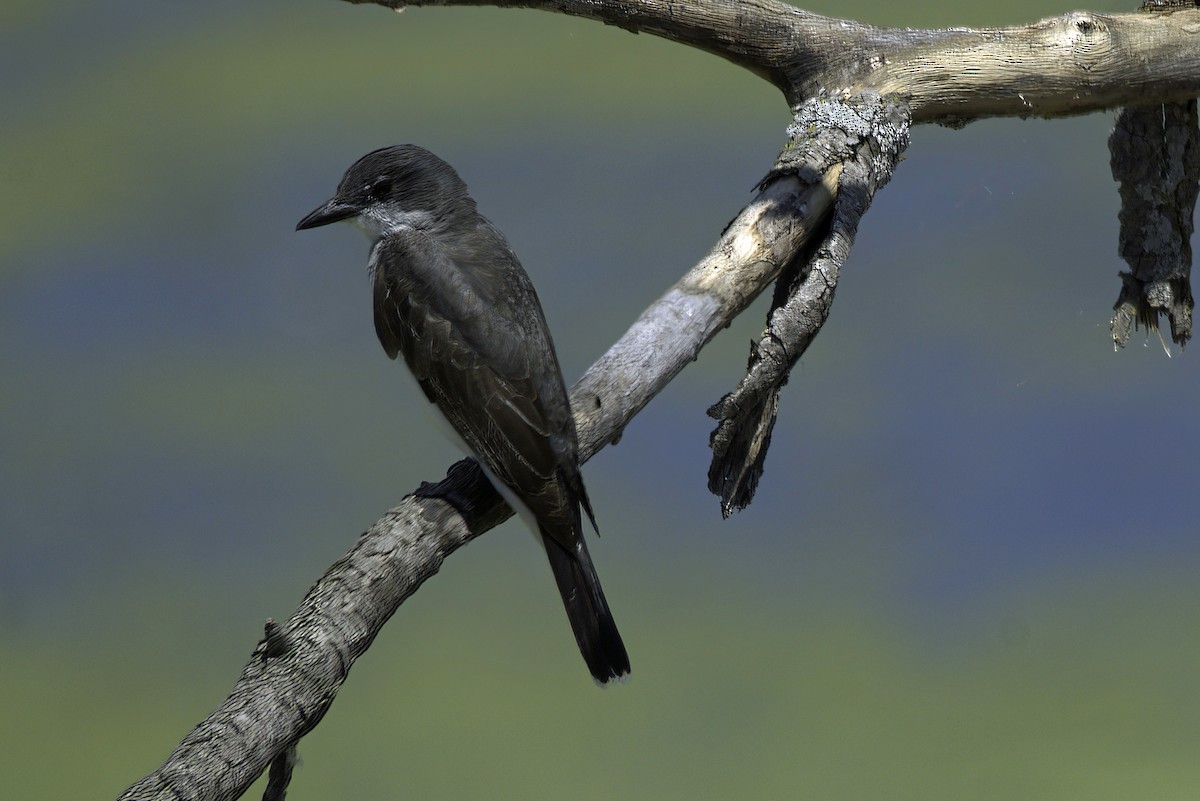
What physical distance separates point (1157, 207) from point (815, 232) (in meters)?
1.36

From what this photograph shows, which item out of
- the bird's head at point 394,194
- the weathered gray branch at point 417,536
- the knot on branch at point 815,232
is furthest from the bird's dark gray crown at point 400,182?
the knot on branch at point 815,232

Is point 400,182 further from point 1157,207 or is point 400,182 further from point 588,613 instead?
point 1157,207

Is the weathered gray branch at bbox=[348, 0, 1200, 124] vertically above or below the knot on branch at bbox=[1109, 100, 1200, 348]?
above

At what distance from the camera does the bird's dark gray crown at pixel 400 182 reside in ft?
11.9

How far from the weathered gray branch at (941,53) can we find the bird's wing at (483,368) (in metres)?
0.82

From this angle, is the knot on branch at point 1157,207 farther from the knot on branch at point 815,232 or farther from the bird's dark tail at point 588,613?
the bird's dark tail at point 588,613

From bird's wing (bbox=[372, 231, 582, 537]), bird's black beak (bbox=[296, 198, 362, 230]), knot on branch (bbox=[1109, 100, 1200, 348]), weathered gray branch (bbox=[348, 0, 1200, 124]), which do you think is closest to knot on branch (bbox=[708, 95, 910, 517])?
weathered gray branch (bbox=[348, 0, 1200, 124])

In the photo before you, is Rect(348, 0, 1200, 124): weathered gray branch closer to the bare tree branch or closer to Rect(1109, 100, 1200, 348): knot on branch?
the bare tree branch

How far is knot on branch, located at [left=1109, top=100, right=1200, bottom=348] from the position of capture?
3.82 m

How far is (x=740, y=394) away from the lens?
2828 mm

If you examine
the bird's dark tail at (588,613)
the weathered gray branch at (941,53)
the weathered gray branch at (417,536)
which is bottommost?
the bird's dark tail at (588,613)

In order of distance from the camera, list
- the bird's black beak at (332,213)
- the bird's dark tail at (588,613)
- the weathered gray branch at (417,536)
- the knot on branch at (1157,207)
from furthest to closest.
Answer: the knot on branch at (1157,207), the bird's black beak at (332,213), the bird's dark tail at (588,613), the weathered gray branch at (417,536)

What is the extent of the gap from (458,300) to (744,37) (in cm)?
119

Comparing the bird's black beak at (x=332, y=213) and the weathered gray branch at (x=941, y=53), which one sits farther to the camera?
the bird's black beak at (x=332, y=213)
